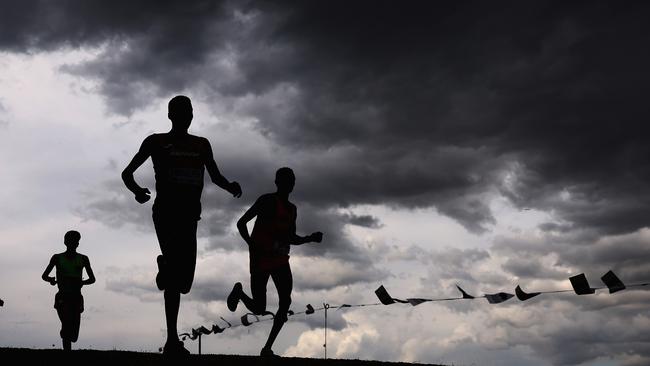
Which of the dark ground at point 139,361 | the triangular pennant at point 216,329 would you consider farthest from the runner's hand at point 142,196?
the triangular pennant at point 216,329

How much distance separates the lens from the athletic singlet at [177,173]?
22.6 feet

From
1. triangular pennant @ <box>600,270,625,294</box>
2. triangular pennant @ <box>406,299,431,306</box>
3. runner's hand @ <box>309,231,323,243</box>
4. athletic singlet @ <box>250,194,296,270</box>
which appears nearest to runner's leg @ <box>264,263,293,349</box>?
athletic singlet @ <box>250,194,296,270</box>

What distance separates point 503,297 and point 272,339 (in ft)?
16.9

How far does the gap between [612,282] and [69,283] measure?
321 inches

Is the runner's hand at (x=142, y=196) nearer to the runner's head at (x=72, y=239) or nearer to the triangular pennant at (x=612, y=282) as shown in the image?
the runner's head at (x=72, y=239)

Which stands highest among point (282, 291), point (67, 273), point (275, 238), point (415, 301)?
point (67, 273)

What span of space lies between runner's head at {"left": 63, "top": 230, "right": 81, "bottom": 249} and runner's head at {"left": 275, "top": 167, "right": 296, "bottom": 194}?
470 cm

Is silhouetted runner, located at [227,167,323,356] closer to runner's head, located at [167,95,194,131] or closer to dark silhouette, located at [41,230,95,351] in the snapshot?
runner's head, located at [167,95,194,131]

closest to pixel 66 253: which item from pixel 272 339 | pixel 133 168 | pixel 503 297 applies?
pixel 272 339

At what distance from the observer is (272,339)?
9.11 metres

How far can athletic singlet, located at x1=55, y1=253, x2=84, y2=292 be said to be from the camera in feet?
39.2

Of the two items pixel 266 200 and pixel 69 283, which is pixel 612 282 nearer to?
pixel 266 200

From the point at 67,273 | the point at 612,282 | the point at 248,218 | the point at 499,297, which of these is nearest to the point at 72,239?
the point at 67,273

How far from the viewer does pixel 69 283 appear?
11961 mm
